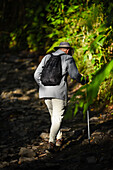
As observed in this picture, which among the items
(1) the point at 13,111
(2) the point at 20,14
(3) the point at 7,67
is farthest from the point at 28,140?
(2) the point at 20,14

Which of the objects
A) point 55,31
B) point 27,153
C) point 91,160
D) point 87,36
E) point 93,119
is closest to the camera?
point 91,160

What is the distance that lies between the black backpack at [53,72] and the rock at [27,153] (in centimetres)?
128

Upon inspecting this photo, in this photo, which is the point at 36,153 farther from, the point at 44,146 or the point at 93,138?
the point at 93,138

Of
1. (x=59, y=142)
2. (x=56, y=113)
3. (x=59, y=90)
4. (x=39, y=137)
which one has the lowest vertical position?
(x=39, y=137)

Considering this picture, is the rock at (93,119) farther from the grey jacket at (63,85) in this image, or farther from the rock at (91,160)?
the rock at (91,160)

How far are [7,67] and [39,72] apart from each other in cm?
729

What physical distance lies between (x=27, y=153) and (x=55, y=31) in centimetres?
536

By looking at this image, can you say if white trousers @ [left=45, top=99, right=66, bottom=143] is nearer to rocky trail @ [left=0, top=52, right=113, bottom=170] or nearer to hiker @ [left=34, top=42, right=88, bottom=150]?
hiker @ [left=34, top=42, right=88, bottom=150]

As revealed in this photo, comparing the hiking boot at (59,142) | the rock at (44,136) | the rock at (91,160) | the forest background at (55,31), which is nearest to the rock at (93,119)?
the forest background at (55,31)

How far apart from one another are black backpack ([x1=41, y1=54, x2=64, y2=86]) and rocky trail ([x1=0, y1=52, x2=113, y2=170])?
3.89ft

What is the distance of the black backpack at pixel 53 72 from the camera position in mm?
4184

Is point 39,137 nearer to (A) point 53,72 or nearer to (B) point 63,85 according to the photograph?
(B) point 63,85

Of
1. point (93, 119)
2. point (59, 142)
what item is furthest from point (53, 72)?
point (93, 119)

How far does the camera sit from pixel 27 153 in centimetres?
459
